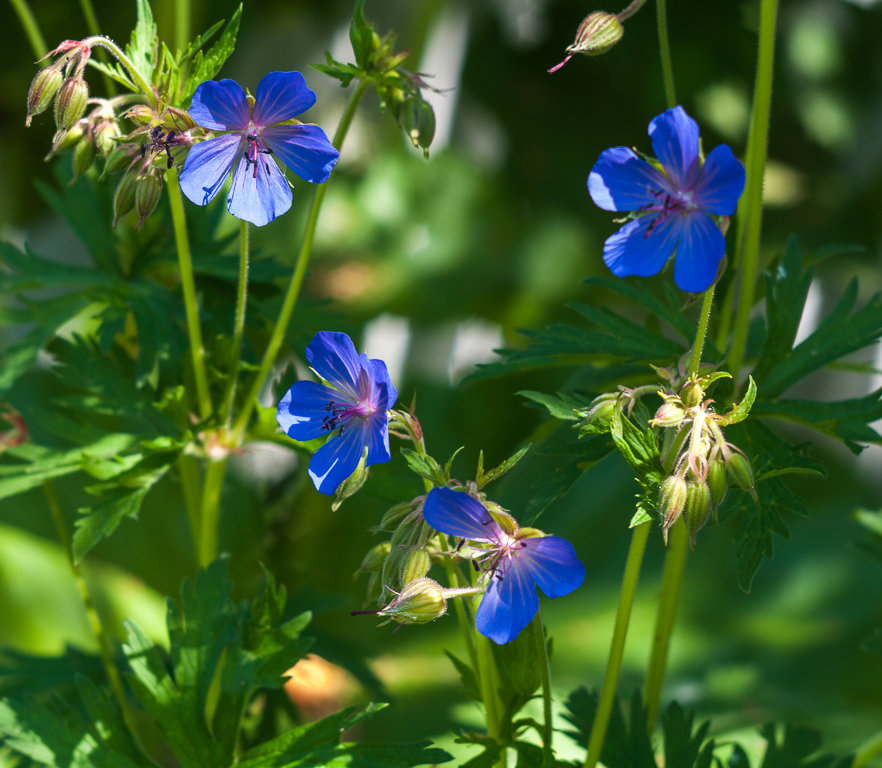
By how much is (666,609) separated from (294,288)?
391 mm

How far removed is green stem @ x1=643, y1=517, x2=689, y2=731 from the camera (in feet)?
2.48

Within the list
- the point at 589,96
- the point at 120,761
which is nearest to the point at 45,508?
the point at 120,761

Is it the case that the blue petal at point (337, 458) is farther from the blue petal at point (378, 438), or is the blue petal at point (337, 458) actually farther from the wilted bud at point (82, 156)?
the wilted bud at point (82, 156)

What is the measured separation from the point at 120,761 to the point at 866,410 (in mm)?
583

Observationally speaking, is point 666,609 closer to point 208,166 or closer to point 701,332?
point 701,332

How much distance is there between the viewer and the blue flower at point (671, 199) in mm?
484

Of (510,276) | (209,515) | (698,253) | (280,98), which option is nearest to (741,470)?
(698,253)

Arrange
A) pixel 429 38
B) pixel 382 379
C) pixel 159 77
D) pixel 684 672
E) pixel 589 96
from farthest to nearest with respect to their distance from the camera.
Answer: pixel 589 96, pixel 429 38, pixel 684 672, pixel 159 77, pixel 382 379

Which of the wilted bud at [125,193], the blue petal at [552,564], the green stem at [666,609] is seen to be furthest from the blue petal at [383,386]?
the green stem at [666,609]

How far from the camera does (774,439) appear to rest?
0.67 metres

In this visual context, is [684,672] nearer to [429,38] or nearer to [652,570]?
[652,570]

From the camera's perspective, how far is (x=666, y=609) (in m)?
0.77

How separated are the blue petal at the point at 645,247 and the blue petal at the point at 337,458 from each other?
0.17 m

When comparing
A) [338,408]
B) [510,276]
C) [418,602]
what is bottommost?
[418,602]
